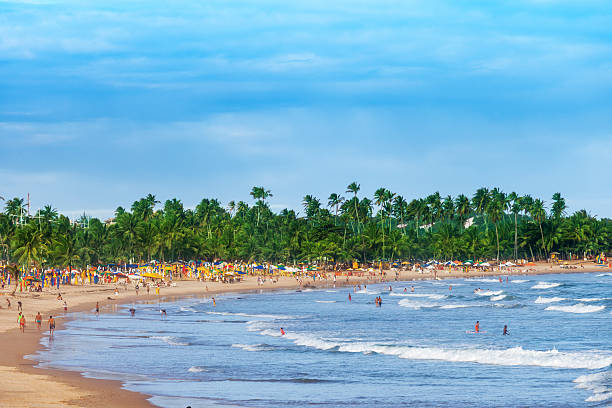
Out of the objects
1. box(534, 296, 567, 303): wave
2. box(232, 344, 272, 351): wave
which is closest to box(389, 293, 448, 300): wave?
box(534, 296, 567, 303): wave

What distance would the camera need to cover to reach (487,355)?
4216 centimetres

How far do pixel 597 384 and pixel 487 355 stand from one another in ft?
34.5

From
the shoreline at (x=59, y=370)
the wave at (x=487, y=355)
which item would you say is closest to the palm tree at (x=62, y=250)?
the shoreline at (x=59, y=370)

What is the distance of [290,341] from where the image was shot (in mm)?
49375

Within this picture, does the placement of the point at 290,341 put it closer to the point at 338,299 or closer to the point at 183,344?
the point at 183,344

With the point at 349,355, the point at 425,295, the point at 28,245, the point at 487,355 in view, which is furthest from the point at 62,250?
the point at 487,355

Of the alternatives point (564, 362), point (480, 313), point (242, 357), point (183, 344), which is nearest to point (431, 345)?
point (564, 362)

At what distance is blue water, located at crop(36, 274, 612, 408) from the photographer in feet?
99.0

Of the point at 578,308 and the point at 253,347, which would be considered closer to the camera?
the point at 253,347

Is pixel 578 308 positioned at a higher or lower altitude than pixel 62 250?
lower

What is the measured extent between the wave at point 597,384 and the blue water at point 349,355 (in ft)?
0.24

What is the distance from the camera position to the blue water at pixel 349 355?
30.2m

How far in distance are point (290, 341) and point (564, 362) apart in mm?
19042

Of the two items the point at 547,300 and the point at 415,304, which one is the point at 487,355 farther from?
the point at 547,300
